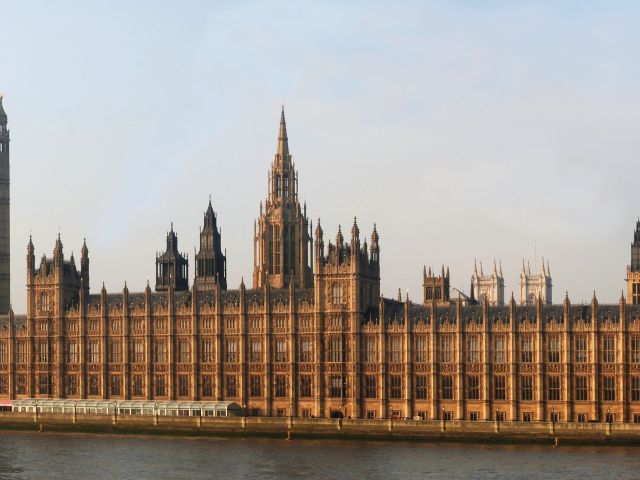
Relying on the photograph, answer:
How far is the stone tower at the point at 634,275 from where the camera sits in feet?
570

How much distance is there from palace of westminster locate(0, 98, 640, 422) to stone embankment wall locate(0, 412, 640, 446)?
28.0 ft

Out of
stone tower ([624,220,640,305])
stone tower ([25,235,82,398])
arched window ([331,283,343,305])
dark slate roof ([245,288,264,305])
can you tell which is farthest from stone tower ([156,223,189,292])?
stone tower ([624,220,640,305])

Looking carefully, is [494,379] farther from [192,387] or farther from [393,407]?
[192,387]

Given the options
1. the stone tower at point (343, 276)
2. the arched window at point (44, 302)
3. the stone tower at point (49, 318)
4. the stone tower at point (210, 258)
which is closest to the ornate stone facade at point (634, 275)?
the stone tower at point (343, 276)

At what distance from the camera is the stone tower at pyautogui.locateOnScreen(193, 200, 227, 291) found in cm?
19200

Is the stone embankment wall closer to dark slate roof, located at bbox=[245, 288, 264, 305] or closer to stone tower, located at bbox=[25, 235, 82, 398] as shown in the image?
stone tower, located at bbox=[25, 235, 82, 398]

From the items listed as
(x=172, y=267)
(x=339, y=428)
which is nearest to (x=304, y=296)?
(x=339, y=428)

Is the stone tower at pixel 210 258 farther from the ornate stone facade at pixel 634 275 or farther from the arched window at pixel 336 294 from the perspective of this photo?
the ornate stone facade at pixel 634 275

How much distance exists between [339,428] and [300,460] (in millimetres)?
19766

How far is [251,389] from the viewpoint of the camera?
17150 cm

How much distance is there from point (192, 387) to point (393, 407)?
25.1 m

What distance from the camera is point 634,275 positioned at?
175125 mm

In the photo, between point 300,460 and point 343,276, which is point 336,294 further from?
point 300,460

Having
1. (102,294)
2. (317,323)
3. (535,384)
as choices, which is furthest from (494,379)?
(102,294)
